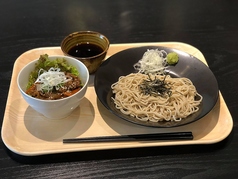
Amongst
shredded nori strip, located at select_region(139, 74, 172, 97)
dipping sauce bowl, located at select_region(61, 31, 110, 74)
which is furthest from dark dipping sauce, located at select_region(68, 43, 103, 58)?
shredded nori strip, located at select_region(139, 74, 172, 97)

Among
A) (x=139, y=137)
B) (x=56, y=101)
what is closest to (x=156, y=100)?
(x=139, y=137)

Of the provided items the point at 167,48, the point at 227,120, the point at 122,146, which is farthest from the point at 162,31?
the point at 122,146

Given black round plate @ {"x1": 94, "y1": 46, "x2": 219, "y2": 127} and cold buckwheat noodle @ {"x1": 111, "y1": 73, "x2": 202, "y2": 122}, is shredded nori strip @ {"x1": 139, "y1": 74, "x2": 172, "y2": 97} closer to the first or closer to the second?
cold buckwheat noodle @ {"x1": 111, "y1": 73, "x2": 202, "y2": 122}

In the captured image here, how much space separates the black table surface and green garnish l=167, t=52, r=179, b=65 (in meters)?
0.24

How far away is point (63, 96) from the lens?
1323 mm

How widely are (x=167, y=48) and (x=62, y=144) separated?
2.77ft

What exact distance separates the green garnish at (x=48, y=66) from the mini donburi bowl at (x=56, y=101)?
0.05ft

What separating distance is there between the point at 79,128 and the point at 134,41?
34.6 inches

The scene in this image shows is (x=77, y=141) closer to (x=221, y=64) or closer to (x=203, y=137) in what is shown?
(x=203, y=137)

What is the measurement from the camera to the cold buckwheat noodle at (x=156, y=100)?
4.46 ft

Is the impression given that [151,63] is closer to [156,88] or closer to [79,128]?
[156,88]

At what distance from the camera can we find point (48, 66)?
144cm

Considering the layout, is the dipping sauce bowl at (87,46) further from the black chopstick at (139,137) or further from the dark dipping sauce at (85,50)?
the black chopstick at (139,137)

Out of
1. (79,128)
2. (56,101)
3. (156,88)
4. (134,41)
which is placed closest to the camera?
(56,101)
